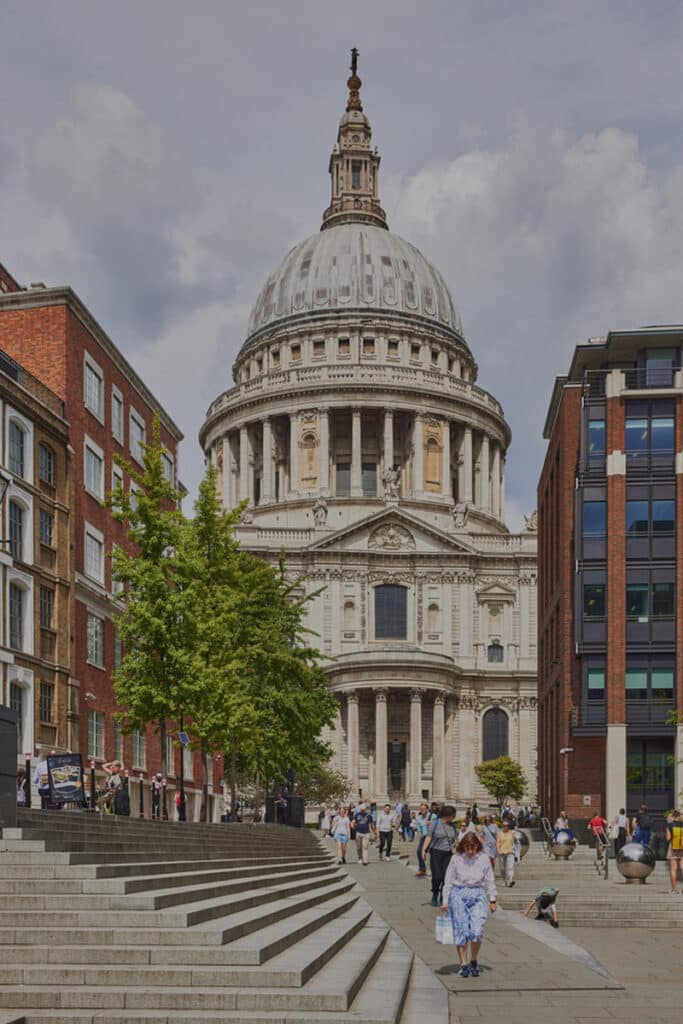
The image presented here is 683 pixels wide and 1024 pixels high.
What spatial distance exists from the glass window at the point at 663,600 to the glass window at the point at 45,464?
90.8 ft

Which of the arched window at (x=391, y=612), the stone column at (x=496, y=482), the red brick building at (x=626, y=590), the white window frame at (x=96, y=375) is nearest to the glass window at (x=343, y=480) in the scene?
the stone column at (x=496, y=482)

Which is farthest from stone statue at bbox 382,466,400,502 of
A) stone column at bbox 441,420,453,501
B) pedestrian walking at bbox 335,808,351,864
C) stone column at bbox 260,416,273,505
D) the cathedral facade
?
pedestrian walking at bbox 335,808,351,864

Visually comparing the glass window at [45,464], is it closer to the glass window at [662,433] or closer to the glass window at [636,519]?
the glass window at [636,519]

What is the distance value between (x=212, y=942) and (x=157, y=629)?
25.9 m

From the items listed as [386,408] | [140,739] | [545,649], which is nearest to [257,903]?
[140,739]

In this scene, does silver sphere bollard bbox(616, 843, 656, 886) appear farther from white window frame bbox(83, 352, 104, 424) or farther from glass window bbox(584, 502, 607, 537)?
glass window bbox(584, 502, 607, 537)

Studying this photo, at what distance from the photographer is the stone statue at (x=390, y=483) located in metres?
118

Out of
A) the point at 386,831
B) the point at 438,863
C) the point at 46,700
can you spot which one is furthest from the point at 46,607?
the point at 438,863

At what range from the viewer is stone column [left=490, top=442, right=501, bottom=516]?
13100cm

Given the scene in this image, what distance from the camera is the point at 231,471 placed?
435 ft

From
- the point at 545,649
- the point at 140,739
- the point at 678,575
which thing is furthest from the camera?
the point at 545,649

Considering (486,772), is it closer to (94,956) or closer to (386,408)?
(386,408)

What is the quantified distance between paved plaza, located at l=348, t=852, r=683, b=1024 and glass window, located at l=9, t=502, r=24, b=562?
54.2 feet

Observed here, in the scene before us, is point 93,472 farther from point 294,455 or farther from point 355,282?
point 355,282
